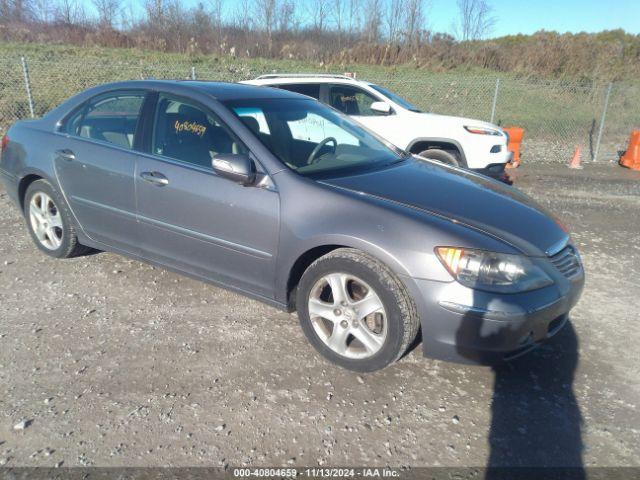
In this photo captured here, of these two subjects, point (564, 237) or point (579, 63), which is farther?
point (579, 63)

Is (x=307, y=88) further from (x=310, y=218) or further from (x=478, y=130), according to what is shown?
(x=310, y=218)

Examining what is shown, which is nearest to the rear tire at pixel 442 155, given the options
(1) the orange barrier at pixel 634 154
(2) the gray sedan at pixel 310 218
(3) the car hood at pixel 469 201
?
(2) the gray sedan at pixel 310 218

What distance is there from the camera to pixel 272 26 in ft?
93.4

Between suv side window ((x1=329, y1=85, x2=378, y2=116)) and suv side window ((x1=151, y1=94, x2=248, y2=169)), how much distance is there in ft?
14.8

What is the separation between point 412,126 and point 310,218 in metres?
5.19

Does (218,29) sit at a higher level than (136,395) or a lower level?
higher

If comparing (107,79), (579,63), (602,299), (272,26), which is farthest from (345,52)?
(602,299)

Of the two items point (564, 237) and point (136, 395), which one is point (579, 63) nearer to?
point (564, 237)

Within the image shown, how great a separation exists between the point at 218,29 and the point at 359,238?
91.6ft

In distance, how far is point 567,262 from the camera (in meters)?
3.15

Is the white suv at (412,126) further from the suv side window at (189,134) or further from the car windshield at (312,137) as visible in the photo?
the suv side window at (189,134)

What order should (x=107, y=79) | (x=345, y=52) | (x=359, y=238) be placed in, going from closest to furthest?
(x=359, y=238) < (x=107, y=79) < (x=345, y=52)

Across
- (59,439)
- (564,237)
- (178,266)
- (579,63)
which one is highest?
(579,63)

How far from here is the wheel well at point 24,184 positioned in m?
4.55
